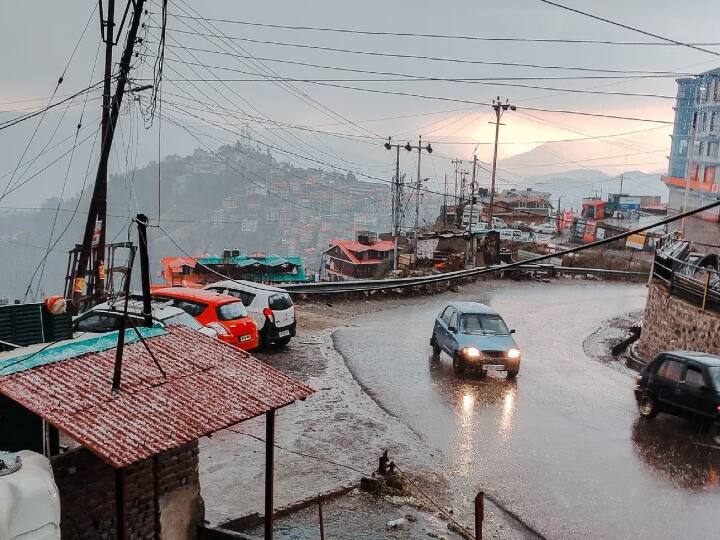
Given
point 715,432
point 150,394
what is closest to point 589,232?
point 715,432

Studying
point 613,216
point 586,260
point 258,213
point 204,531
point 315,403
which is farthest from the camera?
point 258,213

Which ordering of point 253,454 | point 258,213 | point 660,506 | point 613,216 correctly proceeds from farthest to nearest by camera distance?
1. point 258,213
2. point 613,216
3. point 253,454
4. point 660,506

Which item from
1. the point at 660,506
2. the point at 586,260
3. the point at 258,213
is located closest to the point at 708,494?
the point at 660,506

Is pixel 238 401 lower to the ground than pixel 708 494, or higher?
higher

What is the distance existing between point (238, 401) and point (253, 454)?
4.26m

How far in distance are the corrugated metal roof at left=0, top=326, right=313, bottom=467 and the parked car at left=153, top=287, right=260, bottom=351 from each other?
7.22 meters

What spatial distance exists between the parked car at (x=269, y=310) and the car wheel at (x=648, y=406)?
863 cm

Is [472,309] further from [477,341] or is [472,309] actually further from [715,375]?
[715,375]

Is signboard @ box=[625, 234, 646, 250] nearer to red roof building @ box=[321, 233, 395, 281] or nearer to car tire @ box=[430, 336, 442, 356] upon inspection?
red roof building @ box=[321, 233, 395, 281]

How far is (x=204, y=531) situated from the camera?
7684mm

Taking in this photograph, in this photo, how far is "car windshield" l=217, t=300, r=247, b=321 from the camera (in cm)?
1540

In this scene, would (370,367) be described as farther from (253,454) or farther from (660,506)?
(660,506)

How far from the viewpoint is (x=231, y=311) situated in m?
15.6

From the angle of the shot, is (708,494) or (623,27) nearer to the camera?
(708,494)
